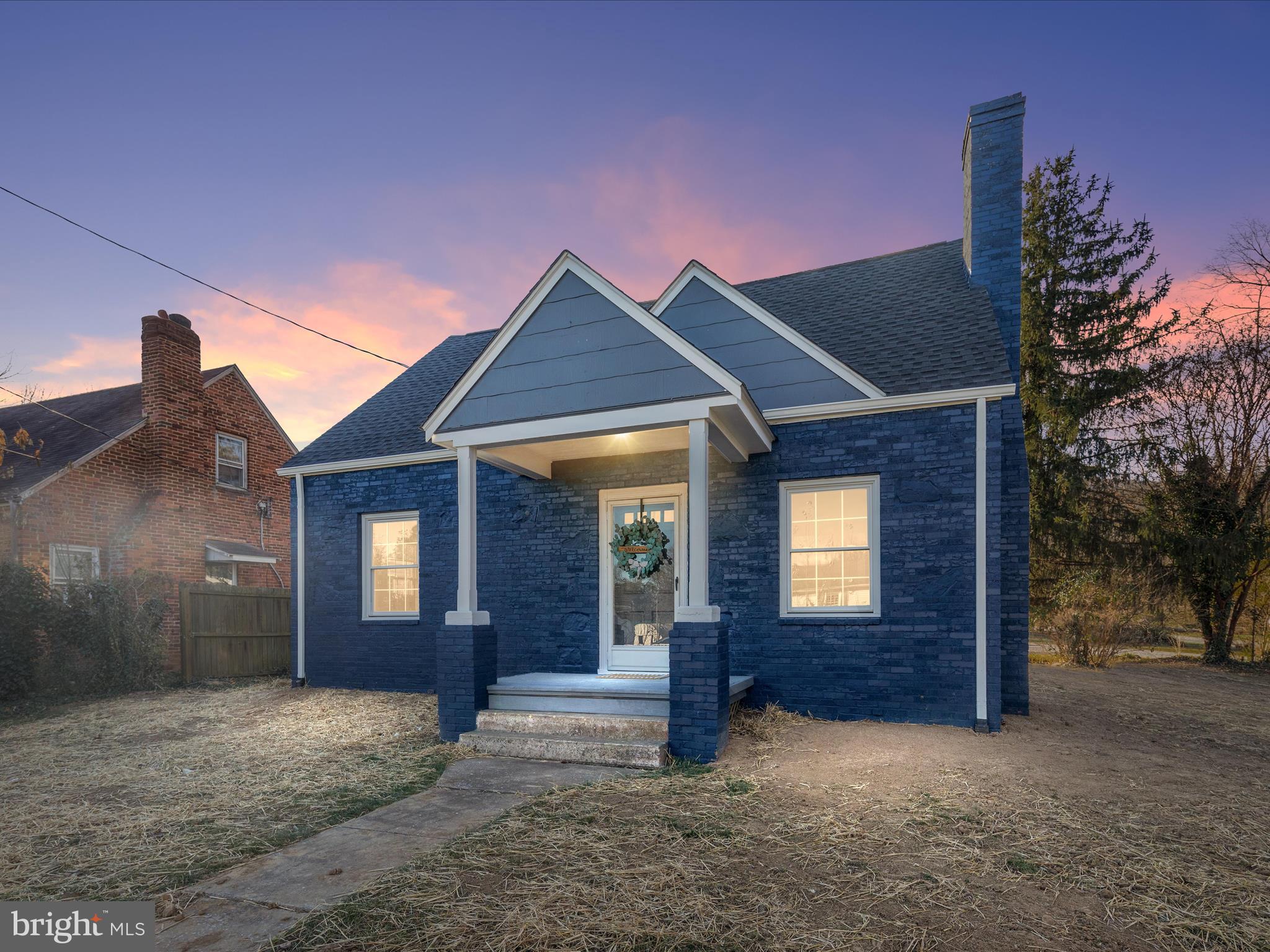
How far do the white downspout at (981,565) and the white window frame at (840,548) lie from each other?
3.03 feet

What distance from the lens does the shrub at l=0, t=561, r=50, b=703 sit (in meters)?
9.45

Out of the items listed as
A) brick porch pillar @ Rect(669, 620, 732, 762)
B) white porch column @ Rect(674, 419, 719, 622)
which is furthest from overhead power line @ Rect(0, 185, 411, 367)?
brick porch pillar @ Rect(669, 620, 732, 762)

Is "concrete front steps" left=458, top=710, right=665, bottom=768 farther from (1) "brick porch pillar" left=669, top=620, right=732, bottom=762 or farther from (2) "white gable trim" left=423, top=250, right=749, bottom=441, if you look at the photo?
(2) "white gable trim" left=423, top=250, right=749, bottom=441

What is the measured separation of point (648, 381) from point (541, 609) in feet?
12.7

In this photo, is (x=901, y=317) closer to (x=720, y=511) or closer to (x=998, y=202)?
(x=998, y=202)

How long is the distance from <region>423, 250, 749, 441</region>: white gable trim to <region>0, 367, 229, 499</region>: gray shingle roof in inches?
371

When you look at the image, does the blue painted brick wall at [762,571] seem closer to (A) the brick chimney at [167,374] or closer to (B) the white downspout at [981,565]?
(B) the white downspout at [981,565]

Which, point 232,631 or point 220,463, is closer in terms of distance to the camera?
point 232,631

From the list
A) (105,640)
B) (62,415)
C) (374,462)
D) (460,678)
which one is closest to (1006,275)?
(460,678)

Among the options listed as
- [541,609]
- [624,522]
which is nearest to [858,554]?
[624,522]

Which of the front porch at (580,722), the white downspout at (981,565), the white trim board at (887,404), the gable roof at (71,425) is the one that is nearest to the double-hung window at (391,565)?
the front porch at (580,722)

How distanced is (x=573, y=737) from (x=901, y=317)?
6.49 metres

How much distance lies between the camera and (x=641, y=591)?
8.45 metres

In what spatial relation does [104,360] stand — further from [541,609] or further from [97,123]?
[541,609]
